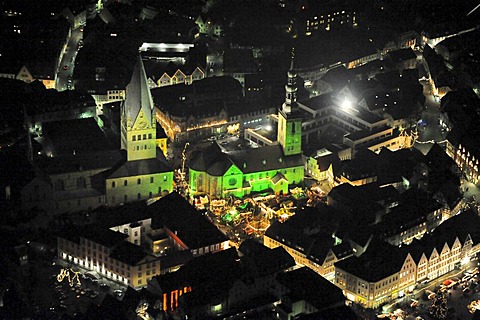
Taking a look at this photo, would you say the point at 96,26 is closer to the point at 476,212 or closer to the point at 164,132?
the point at 164,132

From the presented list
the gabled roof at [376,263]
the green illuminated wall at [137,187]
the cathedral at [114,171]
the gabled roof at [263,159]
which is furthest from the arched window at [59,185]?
the gabled roof at [376,263]

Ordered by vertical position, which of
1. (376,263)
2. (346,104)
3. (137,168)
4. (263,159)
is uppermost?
(346,104)

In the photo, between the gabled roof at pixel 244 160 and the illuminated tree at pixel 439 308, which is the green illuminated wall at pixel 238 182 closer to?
the gabled roof at pixel 244 160

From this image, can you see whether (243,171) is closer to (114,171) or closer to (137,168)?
(137,168)

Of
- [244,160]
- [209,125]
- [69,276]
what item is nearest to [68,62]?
[209,125]

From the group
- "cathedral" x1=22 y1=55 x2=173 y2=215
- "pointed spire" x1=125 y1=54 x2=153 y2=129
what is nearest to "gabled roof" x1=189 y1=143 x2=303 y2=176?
"cathedral" x1=22 y1=55 x2=173 y2=215
